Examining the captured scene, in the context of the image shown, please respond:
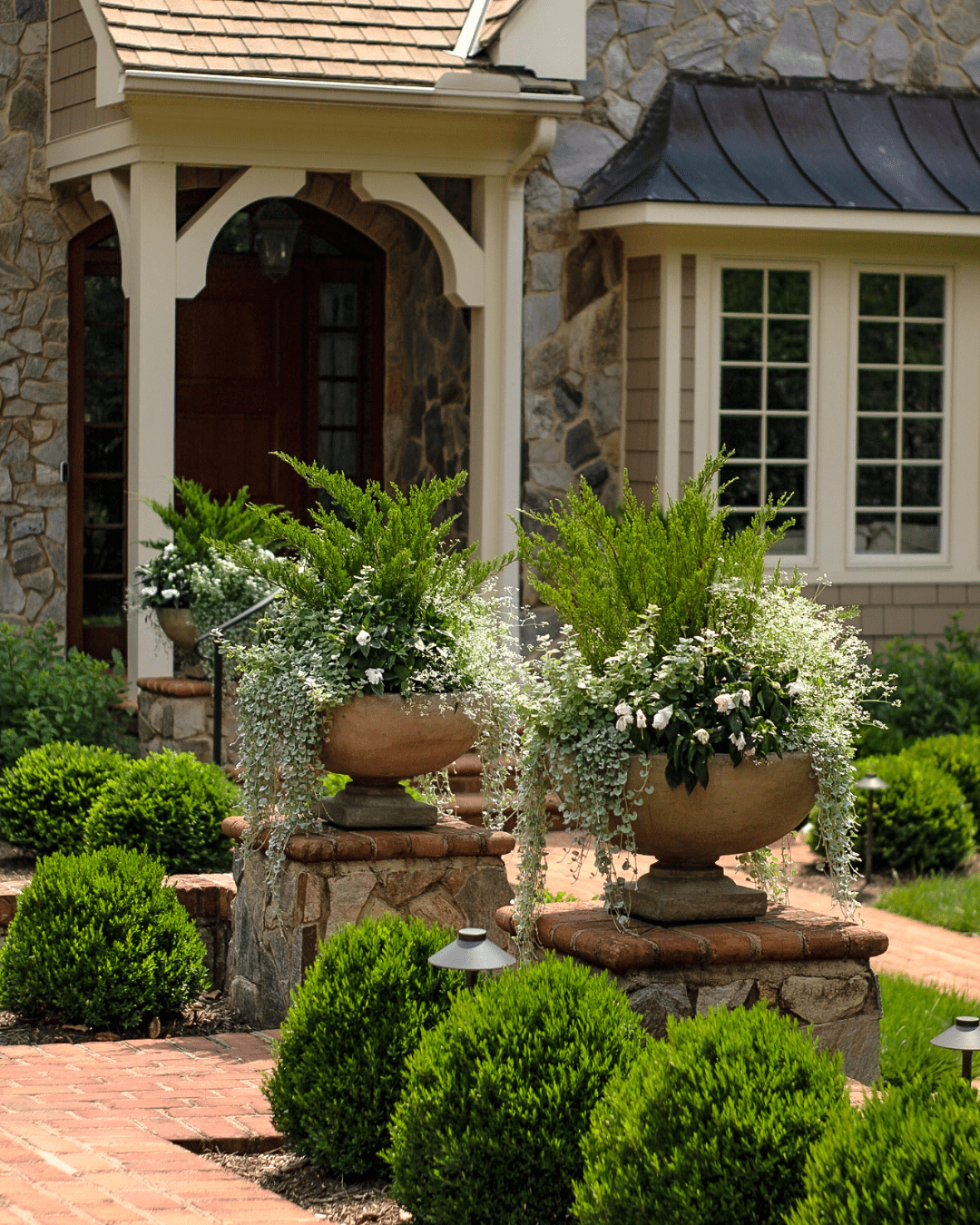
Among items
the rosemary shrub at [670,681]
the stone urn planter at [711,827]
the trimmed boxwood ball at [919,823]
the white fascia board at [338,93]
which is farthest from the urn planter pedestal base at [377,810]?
the white fascia board at [338,93]

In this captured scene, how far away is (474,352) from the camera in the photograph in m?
9.43

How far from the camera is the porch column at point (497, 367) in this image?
9258 millimetres

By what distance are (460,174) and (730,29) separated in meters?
2.06

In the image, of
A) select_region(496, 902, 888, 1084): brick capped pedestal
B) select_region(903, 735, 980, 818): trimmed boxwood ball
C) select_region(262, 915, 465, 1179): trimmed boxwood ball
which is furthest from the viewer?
select_region(903, 735, 980, 818): trimmed boxwood ball

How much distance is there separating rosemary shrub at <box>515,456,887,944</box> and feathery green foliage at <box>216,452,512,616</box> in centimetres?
89

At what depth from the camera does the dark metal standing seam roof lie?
9.38m

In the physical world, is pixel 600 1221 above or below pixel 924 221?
below

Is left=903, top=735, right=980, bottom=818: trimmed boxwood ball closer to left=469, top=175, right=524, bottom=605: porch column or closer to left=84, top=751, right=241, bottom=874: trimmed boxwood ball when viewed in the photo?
left=469, top=175, right=524, bottom=605: porch column

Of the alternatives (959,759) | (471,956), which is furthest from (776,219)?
(471,956)

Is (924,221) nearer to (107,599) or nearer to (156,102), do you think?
(156,102)

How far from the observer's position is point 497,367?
371 inches

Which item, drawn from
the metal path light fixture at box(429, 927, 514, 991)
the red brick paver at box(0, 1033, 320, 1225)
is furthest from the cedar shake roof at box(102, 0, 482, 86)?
the metal path light fixture at box(429, 927, 514, 991)

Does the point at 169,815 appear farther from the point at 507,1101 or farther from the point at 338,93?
the point at 338,93

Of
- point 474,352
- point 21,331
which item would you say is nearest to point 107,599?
point 21,331
